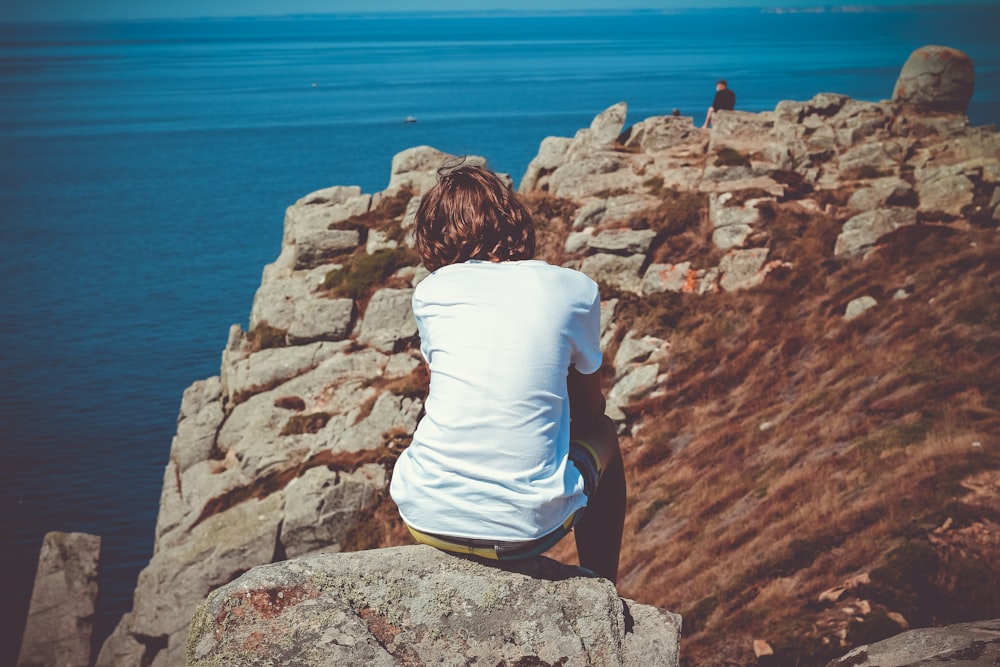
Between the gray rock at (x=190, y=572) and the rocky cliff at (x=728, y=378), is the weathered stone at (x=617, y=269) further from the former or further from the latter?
the gray rock at (x=190, y=572)

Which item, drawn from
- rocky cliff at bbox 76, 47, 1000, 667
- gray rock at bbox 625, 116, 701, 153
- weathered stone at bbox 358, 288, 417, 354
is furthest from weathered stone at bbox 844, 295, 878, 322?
gray rock at bbox 625, 116, 701, 153

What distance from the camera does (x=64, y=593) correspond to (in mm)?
33625

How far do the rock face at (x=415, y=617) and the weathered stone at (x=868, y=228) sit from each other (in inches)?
957

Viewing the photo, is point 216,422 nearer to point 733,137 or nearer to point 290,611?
point 733,137

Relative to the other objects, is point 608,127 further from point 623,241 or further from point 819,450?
point 819,450

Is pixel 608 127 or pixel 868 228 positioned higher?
pixel 608 127

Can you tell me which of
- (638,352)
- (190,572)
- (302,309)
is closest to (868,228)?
(638,352)

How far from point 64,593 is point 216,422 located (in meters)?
9.34

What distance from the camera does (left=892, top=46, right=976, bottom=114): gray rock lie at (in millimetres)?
38312

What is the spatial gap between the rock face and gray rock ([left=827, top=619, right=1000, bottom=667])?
62.9 inches

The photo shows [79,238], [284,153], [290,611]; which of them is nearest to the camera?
[290,611]

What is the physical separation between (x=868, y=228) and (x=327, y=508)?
63.5 ft

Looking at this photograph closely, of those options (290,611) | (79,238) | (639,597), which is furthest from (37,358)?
(290,611)

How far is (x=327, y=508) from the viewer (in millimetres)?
25375
